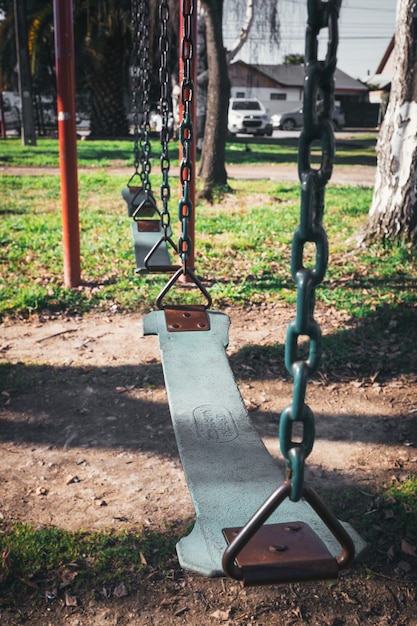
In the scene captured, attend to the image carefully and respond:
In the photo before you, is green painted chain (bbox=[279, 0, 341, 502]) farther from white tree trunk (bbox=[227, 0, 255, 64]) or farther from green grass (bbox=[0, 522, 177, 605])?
white tree trunk (bbox=[227, 0, 255, 64])

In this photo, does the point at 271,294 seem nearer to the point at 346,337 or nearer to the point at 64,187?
the point at 346,337

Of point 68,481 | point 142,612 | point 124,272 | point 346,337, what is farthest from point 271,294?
point 142,612

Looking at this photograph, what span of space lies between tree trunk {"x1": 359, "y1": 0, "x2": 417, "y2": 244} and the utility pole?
13.3 metres

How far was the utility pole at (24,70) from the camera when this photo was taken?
16.2 m

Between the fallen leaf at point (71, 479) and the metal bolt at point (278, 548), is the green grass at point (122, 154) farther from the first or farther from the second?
the metal bolt at point (278, 548)

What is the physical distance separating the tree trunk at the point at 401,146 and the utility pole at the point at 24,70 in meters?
13.3

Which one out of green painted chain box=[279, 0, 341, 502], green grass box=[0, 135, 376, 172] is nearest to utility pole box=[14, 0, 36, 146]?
green grass box=[0, 135, 376, 172]

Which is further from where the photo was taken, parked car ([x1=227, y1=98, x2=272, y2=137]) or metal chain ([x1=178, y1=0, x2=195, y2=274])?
parked car ([x1=227, y1=98, x2=272, y2=137])

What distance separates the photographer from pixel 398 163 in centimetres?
574

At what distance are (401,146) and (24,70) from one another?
45.2 feet

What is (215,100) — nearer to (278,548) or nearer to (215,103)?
(215,103)

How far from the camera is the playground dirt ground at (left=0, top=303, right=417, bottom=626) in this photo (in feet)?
Answer: 6.56

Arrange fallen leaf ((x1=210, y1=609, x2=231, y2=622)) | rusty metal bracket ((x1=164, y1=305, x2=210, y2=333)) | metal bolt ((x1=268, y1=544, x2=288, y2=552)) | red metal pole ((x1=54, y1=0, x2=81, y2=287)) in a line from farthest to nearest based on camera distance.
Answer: red metal pole ((x1=54, y1=0, x2=81, y2=287))
rusty metal bracket ((x1=164, y1=305, x2=210, y2=333))
fallen leaf ((x1=210, y1=609, x2=231, y2=622))
metal bolt ((x1=268, y1=544, x2=288, y2=552))

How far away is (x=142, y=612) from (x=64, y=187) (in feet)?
12.2
